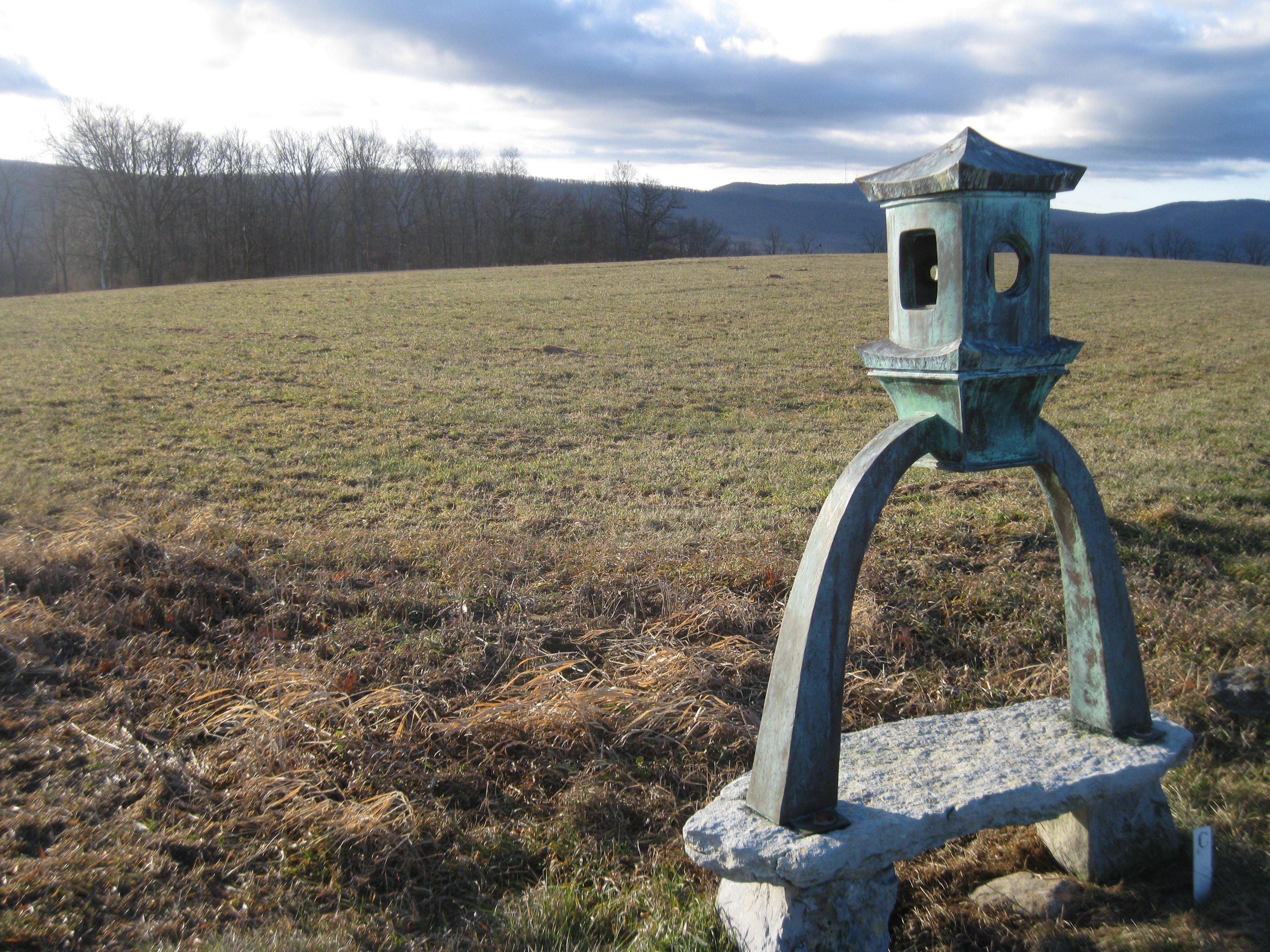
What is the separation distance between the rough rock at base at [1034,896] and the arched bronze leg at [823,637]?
0.71m

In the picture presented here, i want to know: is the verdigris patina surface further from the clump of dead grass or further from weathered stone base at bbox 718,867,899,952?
the clump of dead grass

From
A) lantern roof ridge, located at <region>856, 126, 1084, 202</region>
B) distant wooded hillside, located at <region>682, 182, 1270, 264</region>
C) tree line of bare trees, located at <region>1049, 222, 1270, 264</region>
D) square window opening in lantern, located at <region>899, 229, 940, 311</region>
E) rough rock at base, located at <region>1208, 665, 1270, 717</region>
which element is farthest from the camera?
distant wooded hillside, located at <region>682, 182, 1270, 264</region>

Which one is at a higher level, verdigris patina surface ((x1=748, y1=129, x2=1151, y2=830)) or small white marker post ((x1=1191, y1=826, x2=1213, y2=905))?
verdigris patina surface ((x1=748, y1=129, x2=1151, y2=830))

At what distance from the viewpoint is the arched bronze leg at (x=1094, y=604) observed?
2.59m

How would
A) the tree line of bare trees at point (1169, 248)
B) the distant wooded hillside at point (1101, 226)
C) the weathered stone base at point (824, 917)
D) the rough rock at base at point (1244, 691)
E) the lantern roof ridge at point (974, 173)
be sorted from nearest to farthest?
the lantern roof ridge at point (974, 173)
the weathered stone base at point (824, 917)
the rough rock at base at point (1244, 691)
the tree line of bare trees at point (1169, 248)
the distant wooded hillside at point (1101, 226)

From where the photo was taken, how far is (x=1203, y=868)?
2.46 m

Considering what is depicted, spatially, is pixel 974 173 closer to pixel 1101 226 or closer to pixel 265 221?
pixel 265 221

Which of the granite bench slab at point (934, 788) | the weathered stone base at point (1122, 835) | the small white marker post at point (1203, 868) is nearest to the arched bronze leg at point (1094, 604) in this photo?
the granite bench slab at point (934, 788)

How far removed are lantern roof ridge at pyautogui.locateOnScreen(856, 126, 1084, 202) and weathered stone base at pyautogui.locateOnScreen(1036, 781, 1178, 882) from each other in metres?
1.87

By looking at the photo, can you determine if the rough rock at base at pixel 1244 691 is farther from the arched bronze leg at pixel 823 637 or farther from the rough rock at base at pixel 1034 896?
the arched bronze leg at pixel 823 637

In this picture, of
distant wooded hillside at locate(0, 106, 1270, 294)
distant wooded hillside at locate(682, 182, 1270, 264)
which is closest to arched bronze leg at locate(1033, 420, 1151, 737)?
distant wooded hillside at locate(0, 106, 1270, 294)

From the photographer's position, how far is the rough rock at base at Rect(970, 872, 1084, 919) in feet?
8.17

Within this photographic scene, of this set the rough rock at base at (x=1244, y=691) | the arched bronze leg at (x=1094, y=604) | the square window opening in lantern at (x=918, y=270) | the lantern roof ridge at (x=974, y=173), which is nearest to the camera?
the lantern roof ridge at (x=974, y=173)

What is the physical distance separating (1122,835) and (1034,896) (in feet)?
1.23
